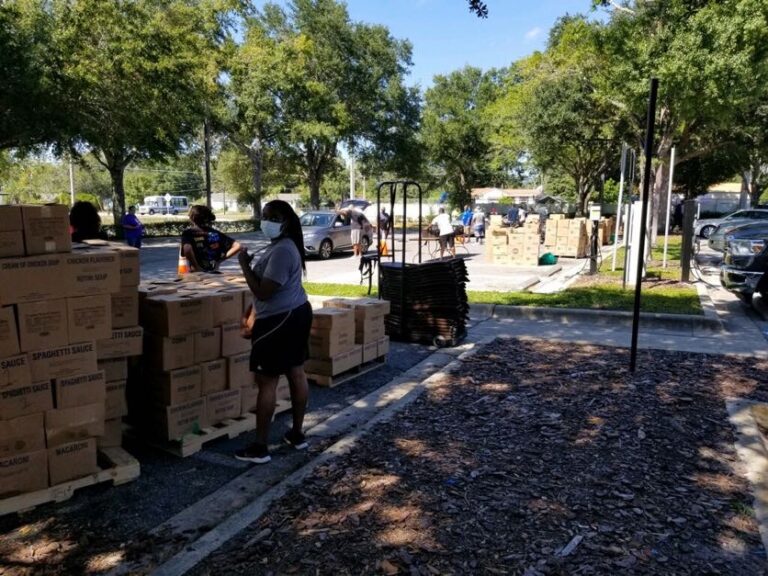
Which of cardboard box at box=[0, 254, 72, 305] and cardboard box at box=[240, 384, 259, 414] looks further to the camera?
cardboard box at box=[240, 384, 259, 414]

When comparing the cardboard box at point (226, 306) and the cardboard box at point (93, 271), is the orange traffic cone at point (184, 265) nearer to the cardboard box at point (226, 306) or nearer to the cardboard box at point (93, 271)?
the cardboard box at point (226, 306)

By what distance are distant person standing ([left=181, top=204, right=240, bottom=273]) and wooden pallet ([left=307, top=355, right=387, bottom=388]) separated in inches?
64.8

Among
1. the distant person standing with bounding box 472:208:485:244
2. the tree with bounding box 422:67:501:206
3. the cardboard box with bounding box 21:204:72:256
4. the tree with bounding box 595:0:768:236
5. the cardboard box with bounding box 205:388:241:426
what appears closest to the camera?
the cardboard box with bounding box 21:204:72:256

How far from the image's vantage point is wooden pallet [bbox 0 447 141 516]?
3344 mm

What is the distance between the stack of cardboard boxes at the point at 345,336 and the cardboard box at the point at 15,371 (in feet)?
9.46

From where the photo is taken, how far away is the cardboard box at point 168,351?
4.16 m

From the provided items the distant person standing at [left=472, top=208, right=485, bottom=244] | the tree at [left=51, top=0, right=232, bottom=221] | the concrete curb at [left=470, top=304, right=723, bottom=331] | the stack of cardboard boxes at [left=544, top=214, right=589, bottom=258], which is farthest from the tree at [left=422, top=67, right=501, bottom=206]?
the concrete curb at [left=470, top=304, right=723, bottom=331]

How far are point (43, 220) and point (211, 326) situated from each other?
1.38 metres

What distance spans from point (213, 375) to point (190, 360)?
0.77 ft

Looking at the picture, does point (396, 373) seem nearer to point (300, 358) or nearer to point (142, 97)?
point (300, 358)

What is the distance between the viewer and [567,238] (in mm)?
19344

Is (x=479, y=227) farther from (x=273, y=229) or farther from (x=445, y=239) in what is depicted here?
(x=273, y=229)

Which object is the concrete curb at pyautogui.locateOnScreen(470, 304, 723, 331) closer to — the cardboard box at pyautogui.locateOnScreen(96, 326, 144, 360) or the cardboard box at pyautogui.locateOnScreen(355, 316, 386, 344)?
the cardboard box at pyautogui.locateOnScreen(355, 316, 386, 344)

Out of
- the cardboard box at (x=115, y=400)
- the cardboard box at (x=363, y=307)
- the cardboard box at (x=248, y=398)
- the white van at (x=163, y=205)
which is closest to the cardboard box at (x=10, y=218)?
the cardboard box at (x=115, y=400)
